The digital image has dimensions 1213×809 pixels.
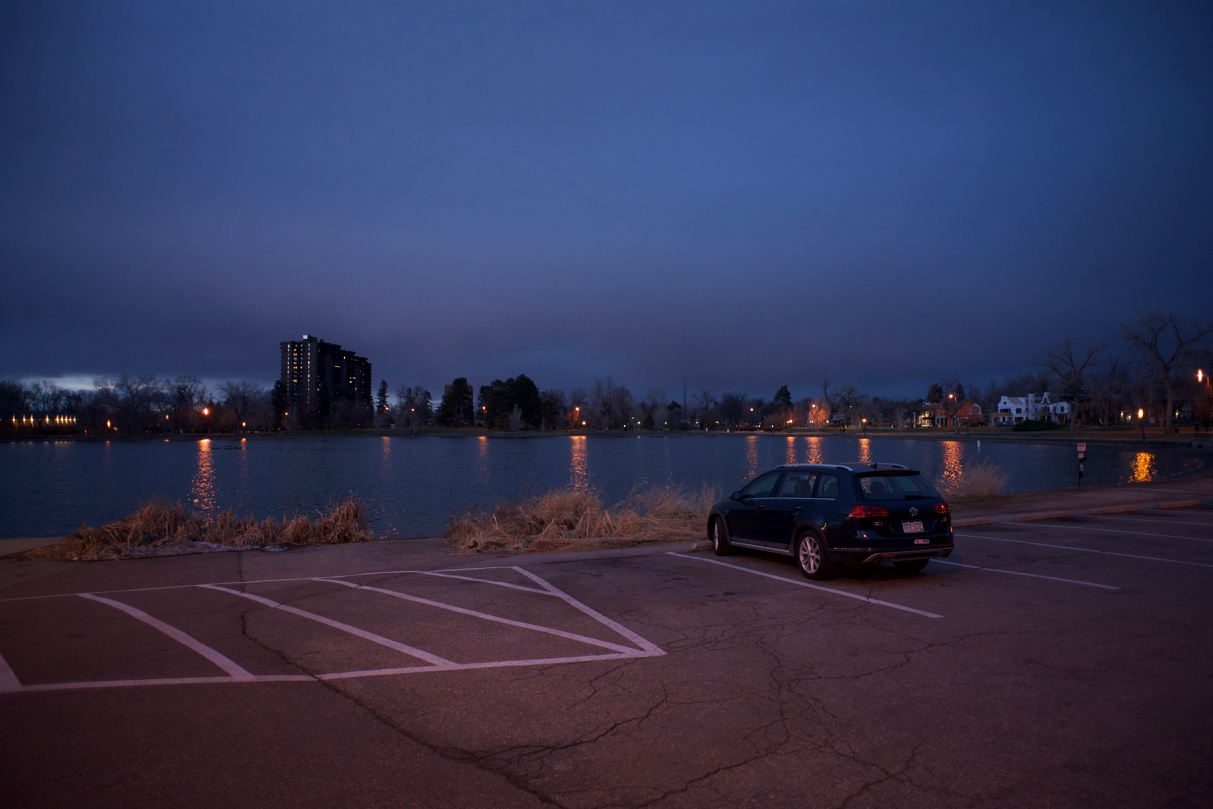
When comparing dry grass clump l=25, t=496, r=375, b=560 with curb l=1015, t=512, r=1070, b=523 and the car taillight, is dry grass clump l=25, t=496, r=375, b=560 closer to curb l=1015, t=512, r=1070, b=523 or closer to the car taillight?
the car taillight

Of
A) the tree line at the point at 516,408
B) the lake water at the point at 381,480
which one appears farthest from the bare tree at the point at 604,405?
the lake water at the point at 381,480

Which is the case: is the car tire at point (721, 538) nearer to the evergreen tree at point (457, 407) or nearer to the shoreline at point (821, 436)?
the shoreline at point (821, 436)

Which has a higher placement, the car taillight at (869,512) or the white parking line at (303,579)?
the car taillight at (869,512)

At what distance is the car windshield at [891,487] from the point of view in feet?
31.7

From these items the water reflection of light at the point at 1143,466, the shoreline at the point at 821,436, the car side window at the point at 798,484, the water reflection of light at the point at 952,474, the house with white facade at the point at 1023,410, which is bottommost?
the water reflection of light at the point at 952,474

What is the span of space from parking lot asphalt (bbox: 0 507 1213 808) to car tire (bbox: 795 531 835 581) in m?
0.23

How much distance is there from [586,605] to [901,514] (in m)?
4.49

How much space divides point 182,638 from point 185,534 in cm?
918

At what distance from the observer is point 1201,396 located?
77812mm

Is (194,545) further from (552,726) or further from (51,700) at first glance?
(552,726)

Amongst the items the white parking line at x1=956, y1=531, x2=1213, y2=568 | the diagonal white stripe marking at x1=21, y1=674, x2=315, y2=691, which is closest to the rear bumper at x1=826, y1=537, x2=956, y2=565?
the white parking line at x1=956, y1=531, x2=1213, y2=568

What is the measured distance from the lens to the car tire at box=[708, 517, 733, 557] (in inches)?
477

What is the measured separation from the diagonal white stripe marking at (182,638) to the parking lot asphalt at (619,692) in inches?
1.5

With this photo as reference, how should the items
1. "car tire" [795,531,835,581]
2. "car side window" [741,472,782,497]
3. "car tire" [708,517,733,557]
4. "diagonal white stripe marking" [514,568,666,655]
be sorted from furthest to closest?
"car tire" [708,517,733,557], "car side window" [741,472,782,497], "car tire" [795,531,835,581], "diagonal white stripe marking" [514,568,666,655]
